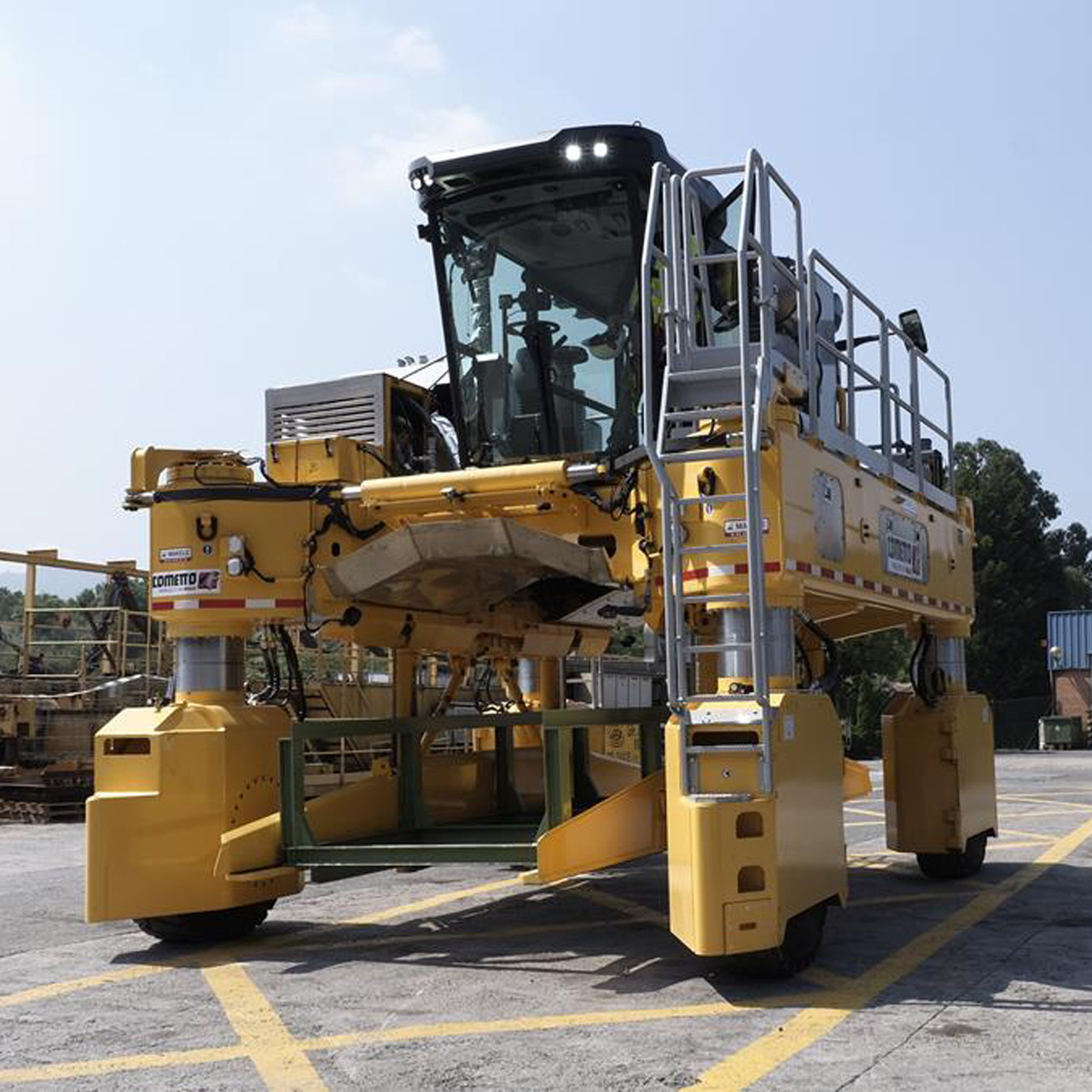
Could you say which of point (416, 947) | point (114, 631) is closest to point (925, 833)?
point (416, 947)

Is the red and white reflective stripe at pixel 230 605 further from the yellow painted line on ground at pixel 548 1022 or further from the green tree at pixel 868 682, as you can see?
the green tree at pixel 868 682

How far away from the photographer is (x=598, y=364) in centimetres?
827

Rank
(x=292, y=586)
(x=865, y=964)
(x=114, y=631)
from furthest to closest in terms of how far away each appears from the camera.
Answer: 1. (x=114, y=631)
2. (x=292, y=586)
3. (x=865, y=964)

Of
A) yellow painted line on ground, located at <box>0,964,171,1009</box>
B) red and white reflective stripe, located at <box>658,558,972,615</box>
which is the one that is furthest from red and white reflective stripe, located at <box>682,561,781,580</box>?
yellow painted line on ground, located at <box>0,964,171,1009</box>

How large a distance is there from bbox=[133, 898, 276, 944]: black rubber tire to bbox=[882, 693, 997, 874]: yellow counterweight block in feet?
15.4

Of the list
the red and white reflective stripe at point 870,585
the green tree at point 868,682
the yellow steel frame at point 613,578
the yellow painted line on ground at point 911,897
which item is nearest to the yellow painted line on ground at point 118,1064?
the yellow steel frame at point 613,578

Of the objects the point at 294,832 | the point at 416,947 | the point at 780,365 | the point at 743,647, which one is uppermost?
the point at 780,365

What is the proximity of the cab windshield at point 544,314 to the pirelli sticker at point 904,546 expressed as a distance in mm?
1704

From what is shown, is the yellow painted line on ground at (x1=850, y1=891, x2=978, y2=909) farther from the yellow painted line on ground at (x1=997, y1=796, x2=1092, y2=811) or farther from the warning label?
the yellow painted line on ground at (x1=997, y1=796, x2=1092, y2=811)

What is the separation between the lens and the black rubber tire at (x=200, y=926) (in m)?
7.66

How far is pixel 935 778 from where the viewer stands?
385 inches

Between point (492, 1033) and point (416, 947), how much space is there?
2.11m

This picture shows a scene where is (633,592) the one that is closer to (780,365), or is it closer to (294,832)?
(780,365)

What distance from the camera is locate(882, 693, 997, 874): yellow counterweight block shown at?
968cm
